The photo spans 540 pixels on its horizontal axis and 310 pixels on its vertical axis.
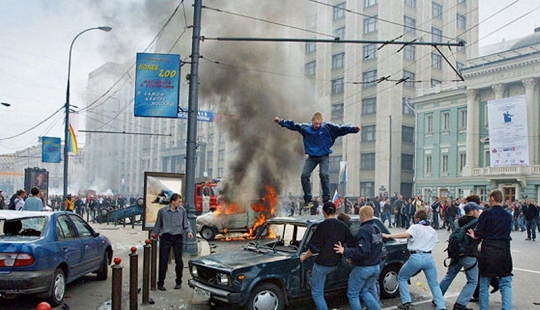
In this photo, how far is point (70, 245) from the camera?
723 centimetres

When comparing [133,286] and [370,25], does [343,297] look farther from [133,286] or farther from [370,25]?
[370,25]

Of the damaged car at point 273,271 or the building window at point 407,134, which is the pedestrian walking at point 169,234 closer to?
the damaged car at point 273,271

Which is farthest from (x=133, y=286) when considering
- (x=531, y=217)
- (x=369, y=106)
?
(x=369, y=106)

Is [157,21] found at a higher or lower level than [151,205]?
higher

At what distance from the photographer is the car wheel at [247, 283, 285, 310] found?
6.01m

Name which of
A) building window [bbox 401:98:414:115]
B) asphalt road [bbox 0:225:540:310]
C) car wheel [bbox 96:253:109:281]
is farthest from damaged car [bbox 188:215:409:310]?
building window [bbox 401:98:414:115]

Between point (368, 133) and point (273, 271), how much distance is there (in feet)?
139

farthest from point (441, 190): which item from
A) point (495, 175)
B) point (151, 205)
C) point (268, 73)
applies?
point (151, 205)

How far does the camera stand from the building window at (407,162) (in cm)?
4694

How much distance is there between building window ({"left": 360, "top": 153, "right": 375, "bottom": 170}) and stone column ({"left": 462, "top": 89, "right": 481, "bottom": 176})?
1042 centimetres

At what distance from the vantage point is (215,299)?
247 inches

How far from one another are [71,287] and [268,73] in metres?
13.7

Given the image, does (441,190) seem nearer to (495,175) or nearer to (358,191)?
(495,175)

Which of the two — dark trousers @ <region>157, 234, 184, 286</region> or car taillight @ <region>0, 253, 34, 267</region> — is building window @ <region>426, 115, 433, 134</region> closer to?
dark trousers @ <region>157, 234, 184, 286</region>
